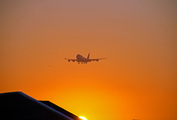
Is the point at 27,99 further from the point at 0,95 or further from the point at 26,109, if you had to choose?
the point at 0,95

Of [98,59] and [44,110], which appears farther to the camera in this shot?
[98,59]

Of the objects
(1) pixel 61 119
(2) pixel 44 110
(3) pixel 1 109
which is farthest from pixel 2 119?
(1) pixel 61 119

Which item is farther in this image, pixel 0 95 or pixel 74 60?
pixel 74 60

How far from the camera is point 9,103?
8672mm

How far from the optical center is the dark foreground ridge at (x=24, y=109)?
8484 mm

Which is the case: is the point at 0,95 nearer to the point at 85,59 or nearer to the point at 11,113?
the point at 11,113

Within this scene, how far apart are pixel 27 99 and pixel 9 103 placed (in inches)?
33.8

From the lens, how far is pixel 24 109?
8.56 metres

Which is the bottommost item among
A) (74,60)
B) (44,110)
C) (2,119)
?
(2,119)

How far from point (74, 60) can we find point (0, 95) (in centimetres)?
1933

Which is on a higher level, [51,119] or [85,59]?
[85,59]

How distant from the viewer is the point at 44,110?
8.51 meters

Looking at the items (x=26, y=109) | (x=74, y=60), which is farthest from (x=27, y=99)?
(x=74, y=60)

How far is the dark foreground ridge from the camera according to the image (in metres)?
8.48
